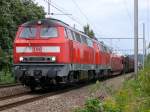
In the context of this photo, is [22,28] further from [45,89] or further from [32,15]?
[32,15]

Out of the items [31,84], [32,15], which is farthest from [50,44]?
[32,15]

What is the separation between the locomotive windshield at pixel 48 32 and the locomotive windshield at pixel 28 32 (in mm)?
336

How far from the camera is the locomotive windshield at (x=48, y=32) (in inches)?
819

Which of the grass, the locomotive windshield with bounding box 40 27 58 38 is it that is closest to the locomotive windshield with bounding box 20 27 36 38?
the locomotive windshield with bounding box 40 27 58 38

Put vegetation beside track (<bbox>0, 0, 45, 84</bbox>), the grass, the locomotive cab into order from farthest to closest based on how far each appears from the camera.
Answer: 1. vegetation beside track (<bbox>0, 0, 45, 84</bbox>)
2. the grass
3. the locomotive cab

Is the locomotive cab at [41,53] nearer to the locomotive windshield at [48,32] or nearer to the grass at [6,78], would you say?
the locomotive windshield at [48,32]

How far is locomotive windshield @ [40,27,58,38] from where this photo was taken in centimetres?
2080

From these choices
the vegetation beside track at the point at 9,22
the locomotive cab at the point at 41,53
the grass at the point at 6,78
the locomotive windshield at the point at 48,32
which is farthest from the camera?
the vegetation beside track at the point at 9,22

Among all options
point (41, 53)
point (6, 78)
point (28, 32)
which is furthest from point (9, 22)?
point (41, 53)

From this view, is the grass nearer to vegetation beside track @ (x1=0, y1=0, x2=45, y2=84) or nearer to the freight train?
vegetation beside track @ (x1=0, y1=0, x2=45, y2=84)

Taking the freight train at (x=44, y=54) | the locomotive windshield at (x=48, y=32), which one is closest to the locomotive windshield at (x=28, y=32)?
the freight train at (x=44, y=54)

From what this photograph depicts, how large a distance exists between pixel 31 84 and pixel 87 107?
1033 cm

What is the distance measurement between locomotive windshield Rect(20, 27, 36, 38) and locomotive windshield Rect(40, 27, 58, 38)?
1.10 ft

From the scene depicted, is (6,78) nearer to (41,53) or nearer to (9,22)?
(9,22)
